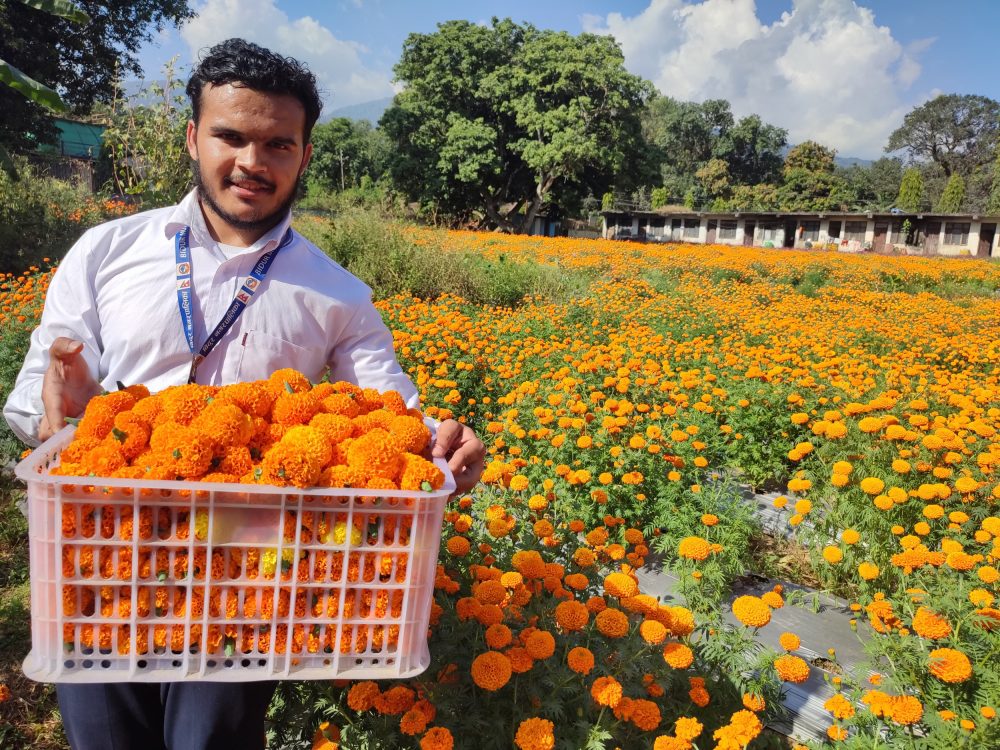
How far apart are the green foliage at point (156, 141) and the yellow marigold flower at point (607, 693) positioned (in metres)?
8.73

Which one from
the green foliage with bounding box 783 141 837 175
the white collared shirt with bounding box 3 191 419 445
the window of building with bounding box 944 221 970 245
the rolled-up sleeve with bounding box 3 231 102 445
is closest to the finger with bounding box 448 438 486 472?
the white collared shirt with bounding box 3 191 419 445

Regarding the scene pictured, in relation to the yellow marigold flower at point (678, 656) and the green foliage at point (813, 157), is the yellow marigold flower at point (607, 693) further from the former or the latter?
the green foliage at point (813, 157)

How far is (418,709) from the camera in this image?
142cm

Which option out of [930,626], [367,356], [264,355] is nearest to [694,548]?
[930,626]

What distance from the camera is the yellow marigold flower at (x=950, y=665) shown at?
5.28ft

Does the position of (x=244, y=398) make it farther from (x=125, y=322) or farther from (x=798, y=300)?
(x=798, y=300)

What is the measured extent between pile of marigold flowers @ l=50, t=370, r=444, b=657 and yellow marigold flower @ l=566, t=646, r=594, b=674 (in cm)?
56

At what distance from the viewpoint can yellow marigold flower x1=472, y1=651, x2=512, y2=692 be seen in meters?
1.36

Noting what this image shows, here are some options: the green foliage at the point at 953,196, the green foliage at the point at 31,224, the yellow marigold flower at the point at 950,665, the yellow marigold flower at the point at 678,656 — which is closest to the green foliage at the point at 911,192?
the green foliage at the point at 953,196

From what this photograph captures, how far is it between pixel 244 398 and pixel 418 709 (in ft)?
2.67

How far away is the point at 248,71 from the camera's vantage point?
1.53 m

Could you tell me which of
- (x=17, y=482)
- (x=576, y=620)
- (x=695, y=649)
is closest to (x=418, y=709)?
(x=576, y=620)

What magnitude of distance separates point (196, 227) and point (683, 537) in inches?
90.2

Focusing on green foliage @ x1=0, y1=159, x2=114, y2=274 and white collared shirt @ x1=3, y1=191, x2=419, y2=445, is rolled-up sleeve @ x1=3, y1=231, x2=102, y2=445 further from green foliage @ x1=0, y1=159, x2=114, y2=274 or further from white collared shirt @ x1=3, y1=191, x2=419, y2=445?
green foliage @ x1=0, y1=159, x2=114, y2=274
